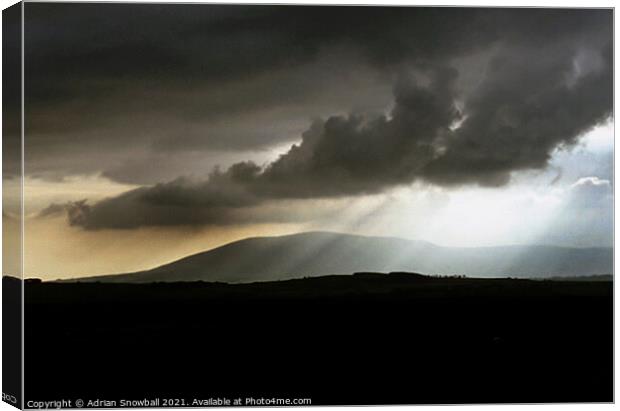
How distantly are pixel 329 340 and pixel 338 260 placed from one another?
71cm

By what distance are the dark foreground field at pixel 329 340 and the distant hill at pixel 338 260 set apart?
0.09m

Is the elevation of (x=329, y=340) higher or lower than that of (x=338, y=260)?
lower

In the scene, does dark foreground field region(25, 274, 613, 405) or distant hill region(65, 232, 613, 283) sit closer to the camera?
dark foreground field region(25, 274, 613, 405)

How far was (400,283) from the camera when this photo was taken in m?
13.6

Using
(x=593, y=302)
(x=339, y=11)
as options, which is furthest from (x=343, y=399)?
(x=339, y=11)

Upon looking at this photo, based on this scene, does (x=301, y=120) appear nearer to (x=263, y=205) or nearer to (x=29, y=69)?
(x=263, y=205)

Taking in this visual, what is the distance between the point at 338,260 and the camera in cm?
1348

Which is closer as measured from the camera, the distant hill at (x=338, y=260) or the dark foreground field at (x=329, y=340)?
the dark foreground field at (x=329, y=340)

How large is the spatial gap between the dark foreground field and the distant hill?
3.5 inches

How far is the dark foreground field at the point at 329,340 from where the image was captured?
13.2 m

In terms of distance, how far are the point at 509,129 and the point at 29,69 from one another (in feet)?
14.0

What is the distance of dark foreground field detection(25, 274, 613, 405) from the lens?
13.2 metres

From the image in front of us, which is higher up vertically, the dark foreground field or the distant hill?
the distant hill

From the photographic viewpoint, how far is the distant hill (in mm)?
13336
